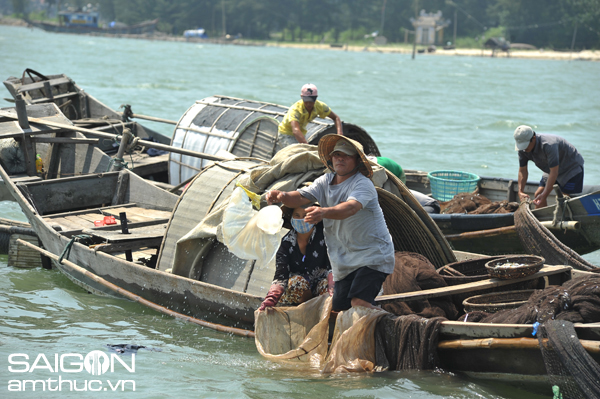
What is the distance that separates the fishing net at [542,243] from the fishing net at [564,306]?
4.85ft

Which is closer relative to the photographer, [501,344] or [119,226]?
[501,344]

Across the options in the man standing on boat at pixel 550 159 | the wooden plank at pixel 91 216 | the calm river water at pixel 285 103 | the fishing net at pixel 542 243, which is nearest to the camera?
the calm river water at pixel 285 103

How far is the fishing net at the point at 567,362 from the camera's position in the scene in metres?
4.07

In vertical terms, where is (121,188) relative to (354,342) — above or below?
above

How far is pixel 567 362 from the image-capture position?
4.15 meters

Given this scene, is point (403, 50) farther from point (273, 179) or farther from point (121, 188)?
point (273, 179)

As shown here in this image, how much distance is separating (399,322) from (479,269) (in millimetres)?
1586

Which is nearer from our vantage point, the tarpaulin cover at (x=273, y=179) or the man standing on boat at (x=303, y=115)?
the tarpaulin cover at (x=273, y=179)

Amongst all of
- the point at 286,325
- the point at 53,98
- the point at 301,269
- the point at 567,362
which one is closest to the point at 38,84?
the point at 53,98

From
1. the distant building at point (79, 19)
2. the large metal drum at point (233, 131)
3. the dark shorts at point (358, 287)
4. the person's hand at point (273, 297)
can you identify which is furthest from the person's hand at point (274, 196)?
the distant building at point (79, 19)

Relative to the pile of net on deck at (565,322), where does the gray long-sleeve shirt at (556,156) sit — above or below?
above

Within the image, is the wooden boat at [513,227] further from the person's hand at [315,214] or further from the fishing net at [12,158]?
the fishing net at [12,158]

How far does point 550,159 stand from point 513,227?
98 centimetres

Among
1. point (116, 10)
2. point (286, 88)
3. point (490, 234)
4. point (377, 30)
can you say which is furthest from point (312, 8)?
point (490, 234)
